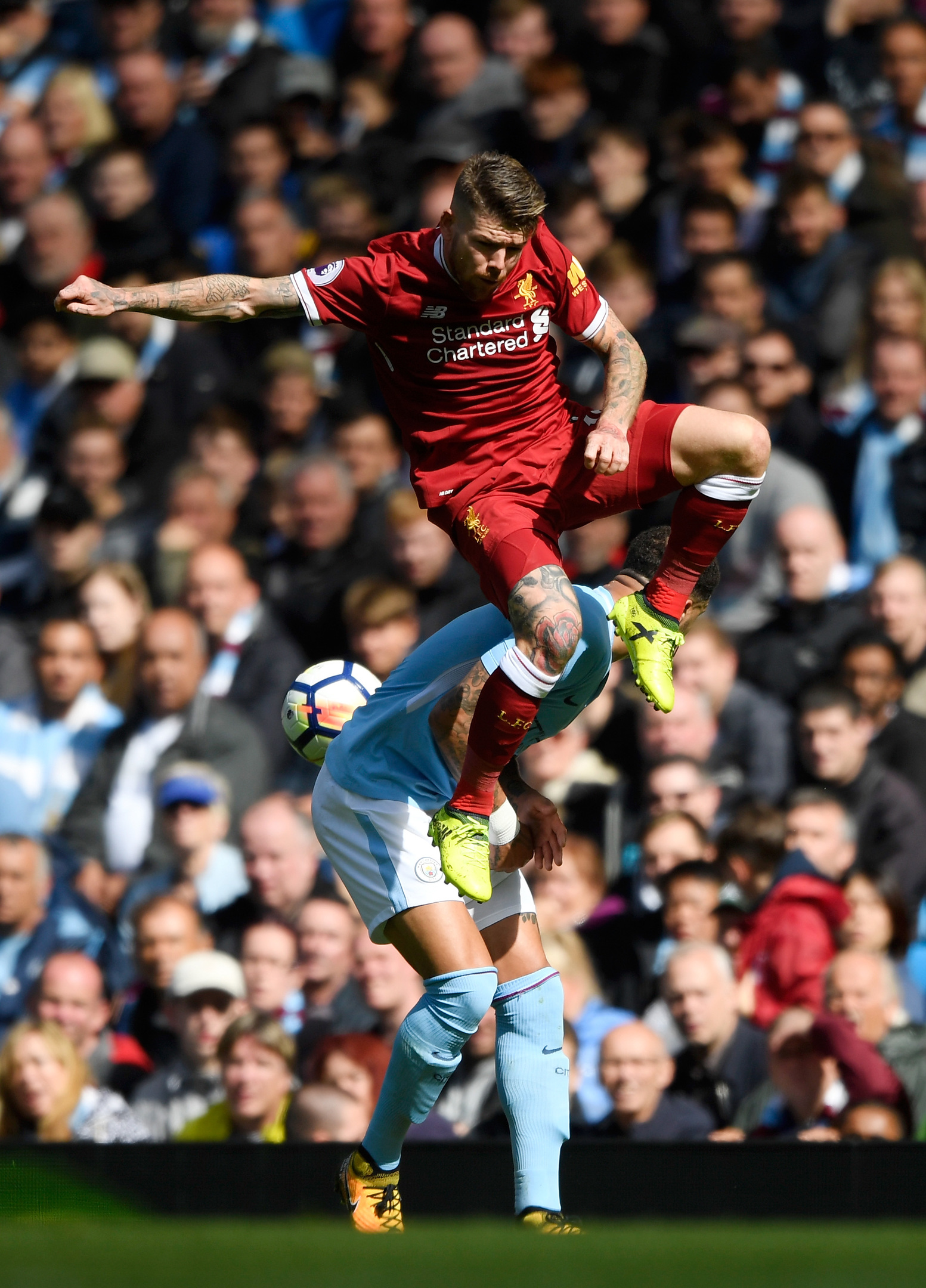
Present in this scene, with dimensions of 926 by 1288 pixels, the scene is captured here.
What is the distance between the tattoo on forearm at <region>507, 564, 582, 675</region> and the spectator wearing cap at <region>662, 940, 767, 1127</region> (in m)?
2.22

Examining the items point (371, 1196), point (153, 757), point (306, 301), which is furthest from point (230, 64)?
point (371, 1196)

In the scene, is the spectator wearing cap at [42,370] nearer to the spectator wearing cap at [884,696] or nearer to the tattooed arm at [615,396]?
the spectator wearing cap at [884,696]

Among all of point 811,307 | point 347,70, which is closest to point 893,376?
point 811,307

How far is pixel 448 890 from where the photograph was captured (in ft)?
15.4

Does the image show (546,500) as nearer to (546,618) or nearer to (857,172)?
(546,618)

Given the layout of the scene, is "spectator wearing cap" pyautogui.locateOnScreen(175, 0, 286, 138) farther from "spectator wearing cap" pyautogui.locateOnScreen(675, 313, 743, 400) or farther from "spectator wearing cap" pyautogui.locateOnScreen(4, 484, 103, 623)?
"spectator wearing cap" pyautogui.locateOnScreen(675, 313, 743, 400)

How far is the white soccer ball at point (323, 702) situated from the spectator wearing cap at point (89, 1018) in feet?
7.22

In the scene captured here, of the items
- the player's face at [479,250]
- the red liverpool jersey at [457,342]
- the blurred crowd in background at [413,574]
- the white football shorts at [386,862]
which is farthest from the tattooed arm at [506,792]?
the blurred crowd in background at [413,574]

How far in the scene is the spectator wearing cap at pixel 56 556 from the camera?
877 centimetres

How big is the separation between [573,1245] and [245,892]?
4371mm

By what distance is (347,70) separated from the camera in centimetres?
999

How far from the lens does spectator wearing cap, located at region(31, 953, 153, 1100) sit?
6969 millimetres

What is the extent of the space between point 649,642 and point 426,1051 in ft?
3.78

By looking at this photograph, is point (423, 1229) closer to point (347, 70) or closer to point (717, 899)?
Result: point (717, 899)
